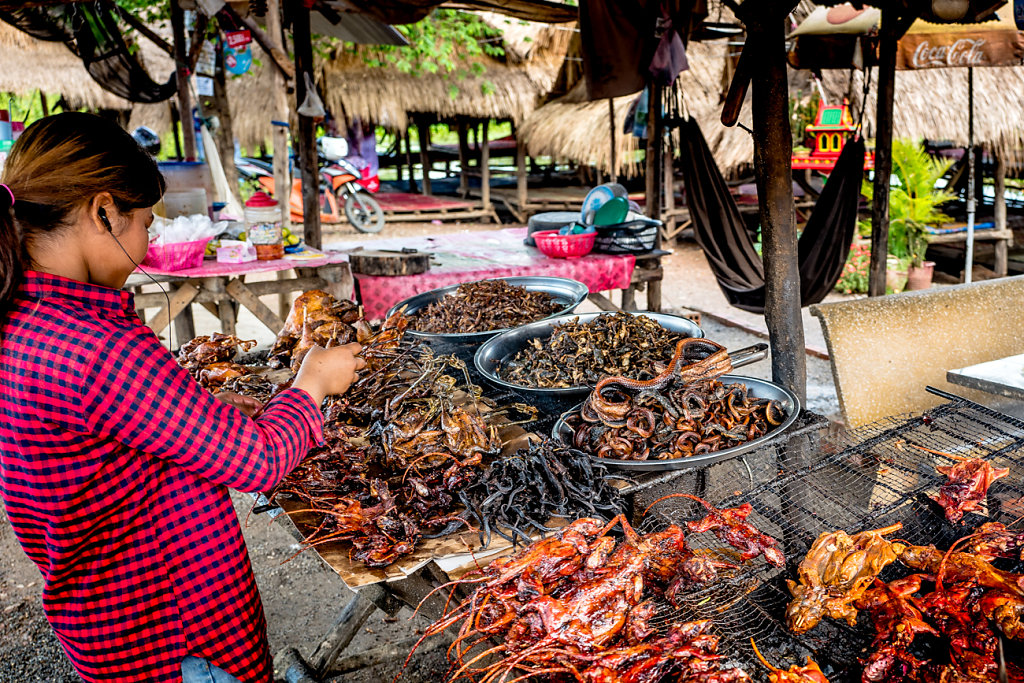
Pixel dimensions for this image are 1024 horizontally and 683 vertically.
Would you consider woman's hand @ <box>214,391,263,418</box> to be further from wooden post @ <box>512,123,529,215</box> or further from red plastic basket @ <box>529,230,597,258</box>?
wooden post @ <box>512,123,529,215</box>

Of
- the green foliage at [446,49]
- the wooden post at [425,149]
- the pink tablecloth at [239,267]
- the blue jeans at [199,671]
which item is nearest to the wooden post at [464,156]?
the wooden post at [425,149]

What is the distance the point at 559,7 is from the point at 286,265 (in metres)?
3.40

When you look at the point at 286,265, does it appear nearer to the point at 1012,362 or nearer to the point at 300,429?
the point at 300,429

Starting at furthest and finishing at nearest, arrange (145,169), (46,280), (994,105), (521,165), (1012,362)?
(521,165)
(994,105)
(1012,362)
(145,169)
(46,280)

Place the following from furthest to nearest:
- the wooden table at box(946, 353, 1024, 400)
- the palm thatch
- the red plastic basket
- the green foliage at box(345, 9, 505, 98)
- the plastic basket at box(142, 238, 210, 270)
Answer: the green foliage at box(345, 9, 505, 98) → the palm thatch → the red plastic basket → the plastic basket at box(142, 238, 210, 270) → the wooden table at box(946, 353, 1024, 400)

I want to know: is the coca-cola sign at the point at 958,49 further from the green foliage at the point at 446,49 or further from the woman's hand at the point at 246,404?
the green foliage at the point at 446,49

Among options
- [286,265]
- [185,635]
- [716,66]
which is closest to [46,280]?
[185,635]

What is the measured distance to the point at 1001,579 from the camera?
1.74m

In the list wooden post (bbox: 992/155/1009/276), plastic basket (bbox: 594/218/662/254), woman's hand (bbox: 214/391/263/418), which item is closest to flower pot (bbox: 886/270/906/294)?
wooden post (bbox: 992/155/1009/276)

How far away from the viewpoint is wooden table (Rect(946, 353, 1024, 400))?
11.0 feet

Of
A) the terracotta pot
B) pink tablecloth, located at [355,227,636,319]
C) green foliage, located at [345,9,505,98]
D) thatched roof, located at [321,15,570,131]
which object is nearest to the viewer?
pink tablecloth, located at [355,227,636,319]

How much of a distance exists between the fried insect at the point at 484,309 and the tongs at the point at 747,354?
3.62ft

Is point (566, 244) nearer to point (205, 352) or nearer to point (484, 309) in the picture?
point (484, 309)

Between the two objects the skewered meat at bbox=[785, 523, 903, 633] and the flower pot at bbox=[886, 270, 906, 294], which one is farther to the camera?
the flower pot at bbox=[886, 270, 906, 294]
